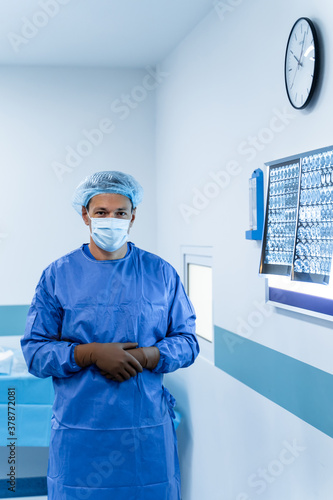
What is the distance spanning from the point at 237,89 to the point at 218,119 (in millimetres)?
245

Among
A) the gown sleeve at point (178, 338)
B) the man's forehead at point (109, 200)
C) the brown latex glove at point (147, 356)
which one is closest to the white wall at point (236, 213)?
the gown sleeve at point (178, 338)

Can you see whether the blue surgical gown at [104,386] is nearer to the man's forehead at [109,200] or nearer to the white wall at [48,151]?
the man's forehead at [109,200]

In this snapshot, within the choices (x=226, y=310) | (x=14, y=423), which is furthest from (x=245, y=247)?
(x=14, y=423)

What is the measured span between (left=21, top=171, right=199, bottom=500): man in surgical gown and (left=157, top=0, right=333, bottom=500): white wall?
1.32ft

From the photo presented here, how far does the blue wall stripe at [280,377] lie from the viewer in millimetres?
1722

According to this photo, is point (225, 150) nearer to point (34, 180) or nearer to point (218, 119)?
point (218, 119)

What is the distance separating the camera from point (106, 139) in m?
3.70

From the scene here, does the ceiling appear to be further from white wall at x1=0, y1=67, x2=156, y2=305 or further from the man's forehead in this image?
the man's forehead

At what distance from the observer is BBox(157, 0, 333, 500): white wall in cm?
181

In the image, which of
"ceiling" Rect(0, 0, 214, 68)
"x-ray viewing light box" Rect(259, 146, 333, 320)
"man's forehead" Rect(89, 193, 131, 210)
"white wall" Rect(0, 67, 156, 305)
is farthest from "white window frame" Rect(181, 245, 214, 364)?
"ceiling" Rect(0, 0, 214, 68)

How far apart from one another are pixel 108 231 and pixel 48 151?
6.24 feet

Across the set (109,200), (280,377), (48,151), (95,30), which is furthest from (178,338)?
(48,151)

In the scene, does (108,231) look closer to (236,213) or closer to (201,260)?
(236,213)

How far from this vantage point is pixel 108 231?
6.23 ft
